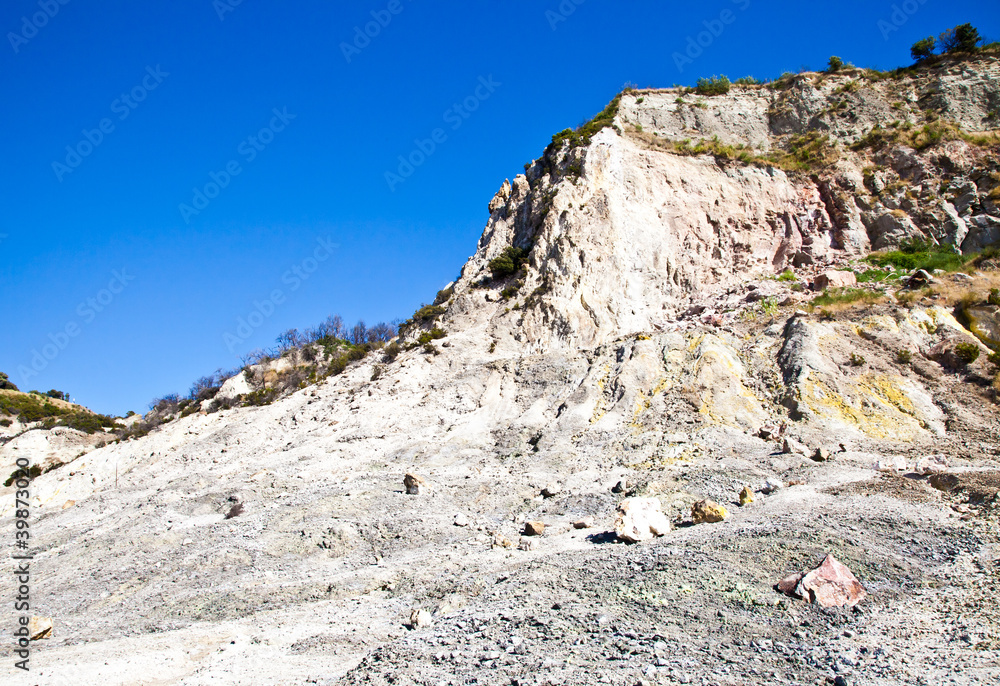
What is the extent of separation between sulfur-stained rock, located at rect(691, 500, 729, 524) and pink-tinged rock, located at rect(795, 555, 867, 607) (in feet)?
9.88

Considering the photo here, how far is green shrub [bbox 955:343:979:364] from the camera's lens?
697 inches

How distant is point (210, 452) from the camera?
21844 millimetres

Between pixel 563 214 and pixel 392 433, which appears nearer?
pixel 392 433

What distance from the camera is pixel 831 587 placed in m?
8.16

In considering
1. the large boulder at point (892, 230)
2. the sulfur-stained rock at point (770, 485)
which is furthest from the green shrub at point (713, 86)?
the sulfur-stained rock at point (770, 485)

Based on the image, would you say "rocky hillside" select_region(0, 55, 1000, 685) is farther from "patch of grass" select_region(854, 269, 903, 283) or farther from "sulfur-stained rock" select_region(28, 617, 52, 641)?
"sulfur-stained rock" select_region(28, 617, 52, 641)

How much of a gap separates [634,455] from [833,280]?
13915mm

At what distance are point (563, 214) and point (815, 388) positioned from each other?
44.8 ft

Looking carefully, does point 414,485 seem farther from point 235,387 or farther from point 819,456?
point 235,387

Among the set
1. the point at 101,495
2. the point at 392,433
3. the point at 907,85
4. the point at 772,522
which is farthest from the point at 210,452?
the point at 907,85

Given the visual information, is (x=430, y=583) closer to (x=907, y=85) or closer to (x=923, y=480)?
(x=923, y=480)

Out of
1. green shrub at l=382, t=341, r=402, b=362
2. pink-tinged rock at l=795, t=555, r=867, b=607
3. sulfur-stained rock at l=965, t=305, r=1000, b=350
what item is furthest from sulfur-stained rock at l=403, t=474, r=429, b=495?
sulfur-stained rock at l=965, t=305, r=1000, b=350

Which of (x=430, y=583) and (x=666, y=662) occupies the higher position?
(x=430, y=583)

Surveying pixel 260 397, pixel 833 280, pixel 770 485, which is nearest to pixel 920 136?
pixel 833 280
